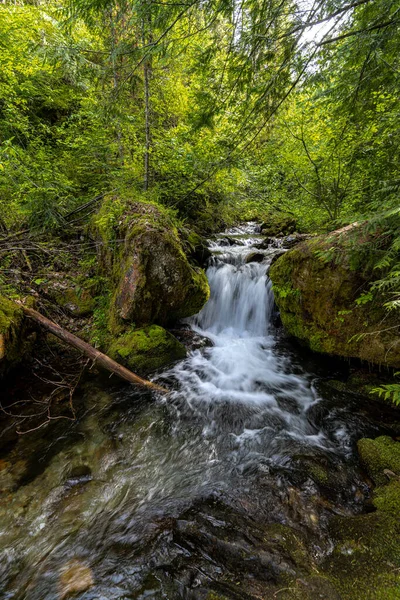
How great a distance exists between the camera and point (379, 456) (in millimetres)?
3084

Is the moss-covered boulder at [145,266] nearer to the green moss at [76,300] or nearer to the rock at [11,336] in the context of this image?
the green moss at [76,300]

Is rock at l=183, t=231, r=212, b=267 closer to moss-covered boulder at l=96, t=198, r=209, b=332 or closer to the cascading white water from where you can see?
the cascading white water

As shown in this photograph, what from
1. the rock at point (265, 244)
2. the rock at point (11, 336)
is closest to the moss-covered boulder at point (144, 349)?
the rock at point (11, 336)

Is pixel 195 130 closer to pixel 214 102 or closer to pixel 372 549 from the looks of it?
pixel 214 102

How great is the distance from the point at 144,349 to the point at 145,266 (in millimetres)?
1652

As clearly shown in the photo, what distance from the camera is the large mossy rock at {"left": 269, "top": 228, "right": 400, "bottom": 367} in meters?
3.97

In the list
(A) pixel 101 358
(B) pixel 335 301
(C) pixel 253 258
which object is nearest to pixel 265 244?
(C) pixel 253 258

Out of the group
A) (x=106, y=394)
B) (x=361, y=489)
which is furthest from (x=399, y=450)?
(x=106, y=394)

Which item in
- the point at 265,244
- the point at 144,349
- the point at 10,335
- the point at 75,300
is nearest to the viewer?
the point at 10,335

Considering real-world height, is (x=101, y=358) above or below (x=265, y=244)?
below

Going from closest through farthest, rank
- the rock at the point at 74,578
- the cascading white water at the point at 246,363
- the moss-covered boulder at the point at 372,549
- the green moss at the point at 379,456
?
1. the moss-covered boulder at the point at 372,549
2. the rock at the point at 74,578
3. the green moss at the point at 379,456
4. the cascading white water at the point at 246,363

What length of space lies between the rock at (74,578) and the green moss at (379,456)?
2.92 meters

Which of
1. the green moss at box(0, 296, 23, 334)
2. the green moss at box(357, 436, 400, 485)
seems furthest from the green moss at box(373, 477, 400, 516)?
the green moss at box(0, 296, 23, 334)

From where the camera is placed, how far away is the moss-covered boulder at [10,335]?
4.24 meters
